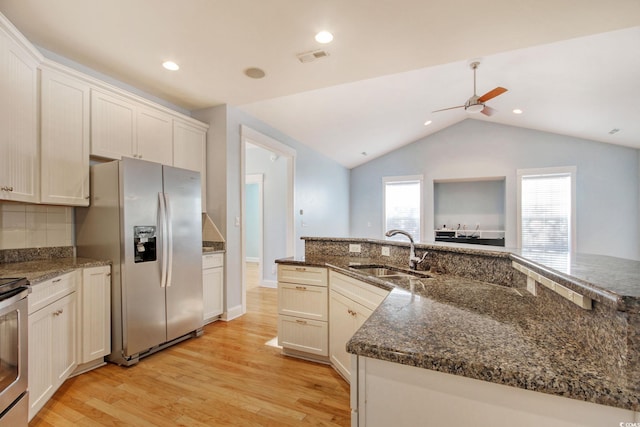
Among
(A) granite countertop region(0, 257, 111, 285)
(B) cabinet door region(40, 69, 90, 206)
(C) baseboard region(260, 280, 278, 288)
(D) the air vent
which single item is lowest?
(C) baseboard region(260, 280, 278, 288)

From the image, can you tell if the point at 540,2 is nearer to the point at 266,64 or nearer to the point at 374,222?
the point at 266,64

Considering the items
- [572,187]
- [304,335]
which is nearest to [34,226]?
[304,335]

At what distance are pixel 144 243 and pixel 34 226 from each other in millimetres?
861

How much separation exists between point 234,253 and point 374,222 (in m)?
4.65

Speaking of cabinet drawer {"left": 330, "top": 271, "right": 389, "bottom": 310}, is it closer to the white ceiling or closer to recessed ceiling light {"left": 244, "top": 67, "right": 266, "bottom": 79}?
the white ceiling

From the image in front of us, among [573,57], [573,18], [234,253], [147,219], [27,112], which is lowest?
[234,253]

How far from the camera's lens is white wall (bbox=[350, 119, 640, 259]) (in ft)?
18.5

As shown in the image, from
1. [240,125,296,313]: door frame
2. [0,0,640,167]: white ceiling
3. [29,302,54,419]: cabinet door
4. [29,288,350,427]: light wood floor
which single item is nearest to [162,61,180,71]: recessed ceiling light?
[0,0,640,167]: white ceiling

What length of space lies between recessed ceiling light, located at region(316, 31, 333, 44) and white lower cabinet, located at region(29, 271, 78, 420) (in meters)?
2.56

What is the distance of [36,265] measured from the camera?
221 cm

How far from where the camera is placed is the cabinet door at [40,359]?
5.82 feet

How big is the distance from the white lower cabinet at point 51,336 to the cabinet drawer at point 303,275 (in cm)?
159

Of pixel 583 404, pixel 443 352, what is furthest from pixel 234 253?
pixel 583 404

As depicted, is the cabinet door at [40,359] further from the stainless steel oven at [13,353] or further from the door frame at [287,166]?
the door frame at [287,166]
